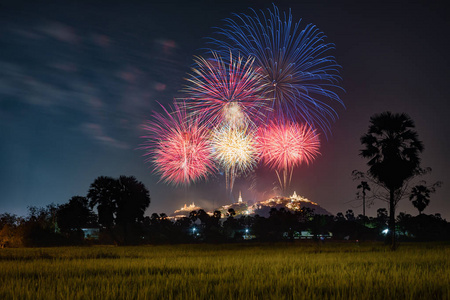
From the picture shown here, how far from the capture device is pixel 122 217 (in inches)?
2371

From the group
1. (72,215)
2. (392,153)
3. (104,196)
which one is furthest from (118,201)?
(392,153)

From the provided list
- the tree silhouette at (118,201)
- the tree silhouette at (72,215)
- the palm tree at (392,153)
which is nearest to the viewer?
the palm tree at (392,153)

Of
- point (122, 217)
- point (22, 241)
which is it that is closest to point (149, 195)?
point (122, 217)

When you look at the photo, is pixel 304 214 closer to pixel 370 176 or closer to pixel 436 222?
pixel 436 222

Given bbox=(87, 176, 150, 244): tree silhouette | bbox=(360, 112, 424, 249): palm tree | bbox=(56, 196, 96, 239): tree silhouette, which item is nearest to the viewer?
bbox=(360, 112, 424, 249): palm tree

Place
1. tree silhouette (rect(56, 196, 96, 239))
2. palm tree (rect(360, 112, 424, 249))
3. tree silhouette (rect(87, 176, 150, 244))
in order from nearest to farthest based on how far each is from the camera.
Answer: palm tree (rect(360, 112, 424, 249)) < tree silhouette (rect(87, 176, 150, 244)) < tree silhouette (rect(56, 196, 96, 239))

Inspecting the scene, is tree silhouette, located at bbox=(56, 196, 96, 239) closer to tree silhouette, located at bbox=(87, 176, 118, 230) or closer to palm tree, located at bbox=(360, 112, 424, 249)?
tree silhouette, located at bbox=(87, 176, 118, 230)

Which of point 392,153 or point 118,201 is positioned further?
point 118,201

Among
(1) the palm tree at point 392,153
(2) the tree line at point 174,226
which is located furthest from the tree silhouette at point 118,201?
(1) the palm tree at point 392,153

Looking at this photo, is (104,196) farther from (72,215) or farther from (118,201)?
(72,215)

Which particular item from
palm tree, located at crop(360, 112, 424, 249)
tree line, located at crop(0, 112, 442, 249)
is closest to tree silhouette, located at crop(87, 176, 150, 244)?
tree line, located at crop(0, 112, 442, 249)

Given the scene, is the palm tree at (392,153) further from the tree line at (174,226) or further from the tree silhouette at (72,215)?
the tree silhouette at (72,215)

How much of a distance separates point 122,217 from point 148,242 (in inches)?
320

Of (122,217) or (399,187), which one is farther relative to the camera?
(122,217)
